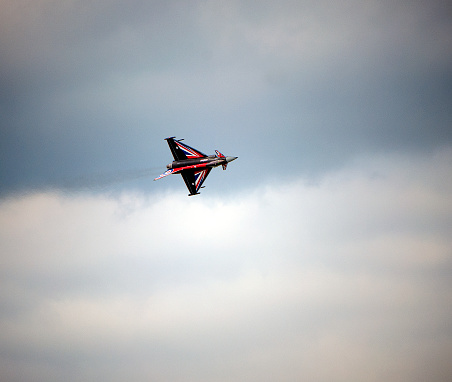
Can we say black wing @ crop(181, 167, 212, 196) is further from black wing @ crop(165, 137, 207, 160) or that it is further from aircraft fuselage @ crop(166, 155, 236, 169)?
black wing @ crop(165, 137, 207, 160)

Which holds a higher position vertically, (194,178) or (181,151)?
(181,151)

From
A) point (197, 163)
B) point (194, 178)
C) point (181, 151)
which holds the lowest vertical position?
point (194, 178)

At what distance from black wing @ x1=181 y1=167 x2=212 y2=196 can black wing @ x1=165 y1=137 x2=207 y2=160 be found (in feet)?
8.38

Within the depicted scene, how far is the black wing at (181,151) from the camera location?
3809 inches

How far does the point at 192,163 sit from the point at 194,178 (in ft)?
9.50

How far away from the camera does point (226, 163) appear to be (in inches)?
3679

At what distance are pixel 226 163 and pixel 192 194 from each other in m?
8.25

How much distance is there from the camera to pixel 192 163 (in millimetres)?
95000

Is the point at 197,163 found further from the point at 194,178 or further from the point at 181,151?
the point at 181,151

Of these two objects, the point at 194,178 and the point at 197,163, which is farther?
the point at 194,178

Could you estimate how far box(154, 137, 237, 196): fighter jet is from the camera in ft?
308

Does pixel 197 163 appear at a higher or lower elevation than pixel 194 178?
higher

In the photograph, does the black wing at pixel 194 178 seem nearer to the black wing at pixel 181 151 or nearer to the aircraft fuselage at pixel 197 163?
the aircraft fuselage at pixel 197 163

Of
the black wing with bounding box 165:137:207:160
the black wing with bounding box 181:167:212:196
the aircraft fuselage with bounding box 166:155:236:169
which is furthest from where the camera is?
the black wing with bounding box 165:137:207:160
